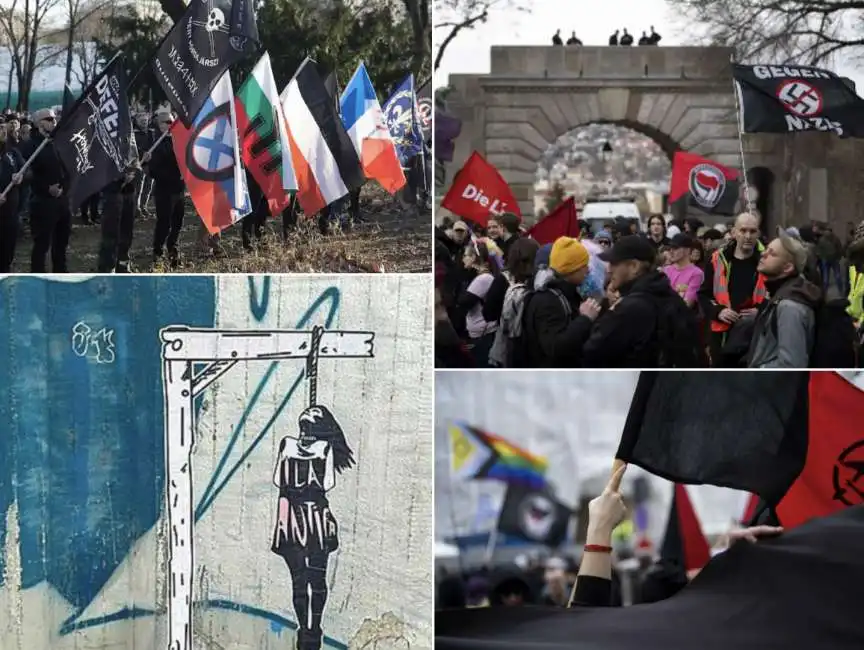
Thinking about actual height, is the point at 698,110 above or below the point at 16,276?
above

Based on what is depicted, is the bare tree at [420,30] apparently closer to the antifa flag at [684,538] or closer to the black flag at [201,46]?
the black flag at [201,46]

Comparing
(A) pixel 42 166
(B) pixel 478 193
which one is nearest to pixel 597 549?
(B) pixel 478 193

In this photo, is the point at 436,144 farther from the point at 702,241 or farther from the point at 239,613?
the point at 239,613

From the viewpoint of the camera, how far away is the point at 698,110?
5094 millimetres

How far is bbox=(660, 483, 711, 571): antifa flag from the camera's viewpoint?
513cm

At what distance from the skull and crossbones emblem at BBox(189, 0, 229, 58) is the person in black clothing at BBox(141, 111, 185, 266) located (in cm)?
34

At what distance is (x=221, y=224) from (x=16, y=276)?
770 mm

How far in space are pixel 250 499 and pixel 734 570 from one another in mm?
1838

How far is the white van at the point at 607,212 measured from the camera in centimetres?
507

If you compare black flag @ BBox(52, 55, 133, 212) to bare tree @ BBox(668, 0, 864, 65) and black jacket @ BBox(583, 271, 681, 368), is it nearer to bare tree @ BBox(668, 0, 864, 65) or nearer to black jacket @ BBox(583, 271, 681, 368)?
black jacket @ BBox(583, 271, 681, 368)

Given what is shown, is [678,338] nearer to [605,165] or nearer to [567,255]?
[567,255]

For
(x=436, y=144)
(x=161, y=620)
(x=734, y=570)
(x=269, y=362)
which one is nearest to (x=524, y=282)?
(x=436, y=144)

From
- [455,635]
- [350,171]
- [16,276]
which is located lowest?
[455,635]

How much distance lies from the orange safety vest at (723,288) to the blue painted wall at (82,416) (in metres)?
1.87
